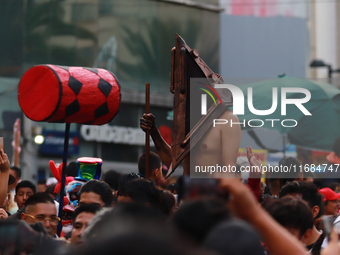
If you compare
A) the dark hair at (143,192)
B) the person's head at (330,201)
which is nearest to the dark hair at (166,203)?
the dark hair at (143,192)

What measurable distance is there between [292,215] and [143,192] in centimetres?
116

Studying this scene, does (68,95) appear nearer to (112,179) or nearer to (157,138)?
(157,138)

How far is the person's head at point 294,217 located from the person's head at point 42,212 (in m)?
1.78

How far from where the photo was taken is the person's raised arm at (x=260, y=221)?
1.68 meters

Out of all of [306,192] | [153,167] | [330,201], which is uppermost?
[153,167]

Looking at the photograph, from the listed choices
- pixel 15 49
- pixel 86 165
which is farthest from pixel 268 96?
pixel 15 49

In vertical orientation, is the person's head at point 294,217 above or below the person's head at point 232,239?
below

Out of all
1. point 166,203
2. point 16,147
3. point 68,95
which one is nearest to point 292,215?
point 166,203

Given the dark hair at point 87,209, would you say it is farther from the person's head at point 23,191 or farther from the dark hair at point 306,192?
the person's head at point 23,191

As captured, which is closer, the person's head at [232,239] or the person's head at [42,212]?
the person's head at [232,239]

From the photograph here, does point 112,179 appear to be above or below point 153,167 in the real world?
below

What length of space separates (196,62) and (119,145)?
1587cm

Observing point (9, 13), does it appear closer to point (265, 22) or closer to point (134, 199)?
point (265, 22)

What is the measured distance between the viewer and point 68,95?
3926mm
